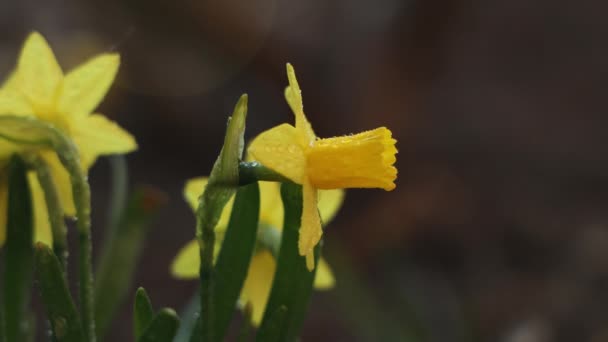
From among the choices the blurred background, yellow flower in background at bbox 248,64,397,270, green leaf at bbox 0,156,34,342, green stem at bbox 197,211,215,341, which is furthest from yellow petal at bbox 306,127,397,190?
the blurred background

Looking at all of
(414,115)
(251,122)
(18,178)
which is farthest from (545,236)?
(18,178)

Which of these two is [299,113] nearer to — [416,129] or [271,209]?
[271,209]

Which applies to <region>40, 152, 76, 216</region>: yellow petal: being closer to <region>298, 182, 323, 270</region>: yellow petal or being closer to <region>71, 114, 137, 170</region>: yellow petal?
<region>71, 114, 137, 170</region>: yellow petal

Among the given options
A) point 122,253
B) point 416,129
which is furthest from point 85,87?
point 416,129

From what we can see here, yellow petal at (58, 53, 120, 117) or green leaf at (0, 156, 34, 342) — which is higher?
yellow petal at (58, 53, 120, 117)

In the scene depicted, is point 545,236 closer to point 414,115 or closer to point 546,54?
A: point 414,115

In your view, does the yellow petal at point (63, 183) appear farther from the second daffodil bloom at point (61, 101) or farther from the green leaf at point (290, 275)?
the green leaf at point (290, 275)
